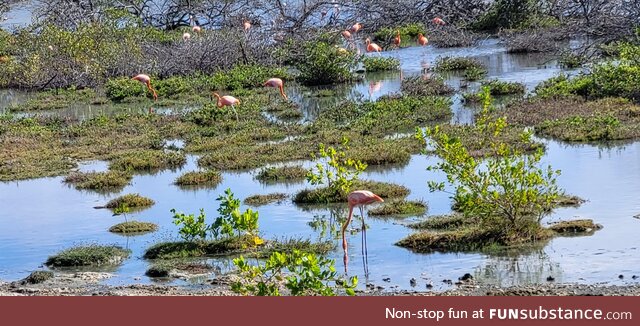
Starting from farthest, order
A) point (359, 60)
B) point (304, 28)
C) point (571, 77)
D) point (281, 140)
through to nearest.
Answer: point (304, 28) → point (359, 60) → point (571, 77) → point (281, 140)

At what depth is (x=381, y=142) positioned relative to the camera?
1809 centimetres

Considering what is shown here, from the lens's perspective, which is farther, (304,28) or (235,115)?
(304,28)

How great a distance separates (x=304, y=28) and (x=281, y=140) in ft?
33.2

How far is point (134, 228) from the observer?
47.1 ft

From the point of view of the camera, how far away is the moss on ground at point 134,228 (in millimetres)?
14297

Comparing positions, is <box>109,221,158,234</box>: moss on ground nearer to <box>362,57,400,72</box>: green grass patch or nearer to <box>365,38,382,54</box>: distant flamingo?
<box>362,57,400,72</box>: green grass patch

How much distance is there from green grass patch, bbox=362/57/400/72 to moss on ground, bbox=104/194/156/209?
10.3 metres

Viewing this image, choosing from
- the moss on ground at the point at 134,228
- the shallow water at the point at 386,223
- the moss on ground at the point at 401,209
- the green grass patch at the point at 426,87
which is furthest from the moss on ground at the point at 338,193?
the green grass patch at the point at 426,87

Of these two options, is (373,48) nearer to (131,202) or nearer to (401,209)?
(131,202)

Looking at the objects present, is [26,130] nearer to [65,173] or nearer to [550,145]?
[65,173]

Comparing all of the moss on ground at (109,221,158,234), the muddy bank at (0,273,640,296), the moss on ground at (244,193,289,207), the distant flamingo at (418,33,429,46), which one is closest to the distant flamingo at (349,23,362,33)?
the distant flamingo at (418,33,429,46)
